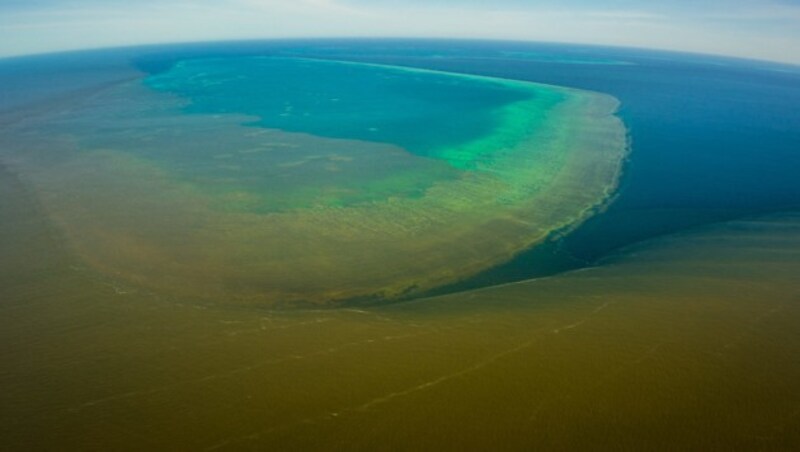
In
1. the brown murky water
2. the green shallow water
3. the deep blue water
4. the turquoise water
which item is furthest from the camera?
the turquoise water

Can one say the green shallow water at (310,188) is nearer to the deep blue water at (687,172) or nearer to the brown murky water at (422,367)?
the deep blue water at (687,172)

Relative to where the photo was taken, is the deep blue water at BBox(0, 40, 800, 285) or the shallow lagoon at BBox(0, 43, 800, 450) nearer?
the shallow lagoon at BBox(0, 43, 800, 450)

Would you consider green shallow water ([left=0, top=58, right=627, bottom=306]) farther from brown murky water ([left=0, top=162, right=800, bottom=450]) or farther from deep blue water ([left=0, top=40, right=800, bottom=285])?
brown murky water ([left=0, top=162, right=800, bottom=450])

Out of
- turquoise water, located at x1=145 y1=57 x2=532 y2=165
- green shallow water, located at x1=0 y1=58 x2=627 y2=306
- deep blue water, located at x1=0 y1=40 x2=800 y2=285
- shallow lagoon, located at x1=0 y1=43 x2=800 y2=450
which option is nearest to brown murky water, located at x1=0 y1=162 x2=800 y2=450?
shallow lagoon, located at x1=0 y1=43 x2=800 y2=450

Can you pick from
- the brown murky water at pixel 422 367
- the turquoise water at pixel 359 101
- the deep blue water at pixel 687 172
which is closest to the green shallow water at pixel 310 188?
the turquoise water at pixel 359 101

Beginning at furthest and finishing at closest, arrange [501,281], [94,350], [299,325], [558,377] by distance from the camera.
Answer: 1. [501,281]
2. [299,325]
3. [94,350]
4. [558,377]

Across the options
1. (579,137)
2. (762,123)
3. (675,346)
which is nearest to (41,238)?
(675,346)

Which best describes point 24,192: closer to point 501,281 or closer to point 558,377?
point 501,281
